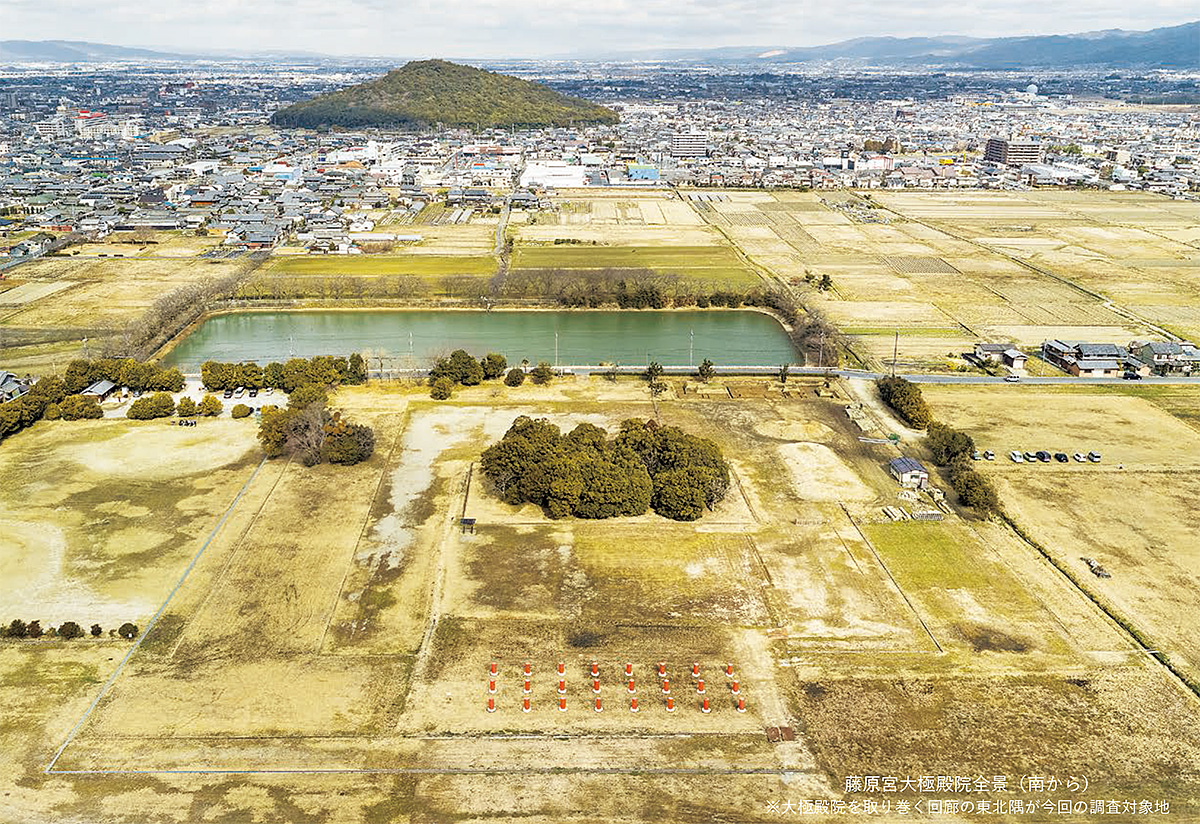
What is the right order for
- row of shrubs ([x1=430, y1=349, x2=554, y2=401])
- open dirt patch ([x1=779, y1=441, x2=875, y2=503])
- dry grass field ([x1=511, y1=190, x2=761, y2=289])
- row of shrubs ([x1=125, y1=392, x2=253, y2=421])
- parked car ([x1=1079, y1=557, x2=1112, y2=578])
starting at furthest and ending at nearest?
dry grass field ([x1=511, y1=190, x2=761, y2=289]), row of shrubs ([x1=430, y1=349, x2=554, y2=401]), row of shrubs ([x1=125, y1=392, x2=253, y2=421]), open dirt patch ([x1=779, y1=441, x2=875, y2=503]), parked car ([x1=1079, y1=557, x2=1112, y2=578])

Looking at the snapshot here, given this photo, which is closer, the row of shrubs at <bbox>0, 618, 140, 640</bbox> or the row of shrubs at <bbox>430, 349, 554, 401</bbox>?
the row of shrubs at <bbox>0, 618, 140, 640</bbox>

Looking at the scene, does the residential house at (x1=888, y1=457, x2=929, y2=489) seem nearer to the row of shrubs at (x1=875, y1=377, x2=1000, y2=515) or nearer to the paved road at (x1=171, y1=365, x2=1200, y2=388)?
the row of shrubs at (x1=875, y1=377, x2=1000, y2=515)

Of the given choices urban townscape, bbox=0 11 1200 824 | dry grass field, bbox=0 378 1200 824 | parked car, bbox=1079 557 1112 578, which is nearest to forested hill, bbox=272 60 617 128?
urban townscape, bbox=0 11 1200 824

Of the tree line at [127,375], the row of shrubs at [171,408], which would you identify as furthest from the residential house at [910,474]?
the tree line at [127,375]

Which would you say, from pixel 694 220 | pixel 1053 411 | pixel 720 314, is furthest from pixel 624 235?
pixel 1053 411

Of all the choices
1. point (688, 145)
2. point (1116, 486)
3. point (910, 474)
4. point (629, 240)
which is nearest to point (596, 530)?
point (910, 474)

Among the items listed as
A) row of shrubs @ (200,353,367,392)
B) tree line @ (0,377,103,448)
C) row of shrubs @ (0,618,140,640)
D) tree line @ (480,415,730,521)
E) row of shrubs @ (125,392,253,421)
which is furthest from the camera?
row of shrubs @ (200,353,367,392)

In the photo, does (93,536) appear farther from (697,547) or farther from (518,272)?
(518,272)
